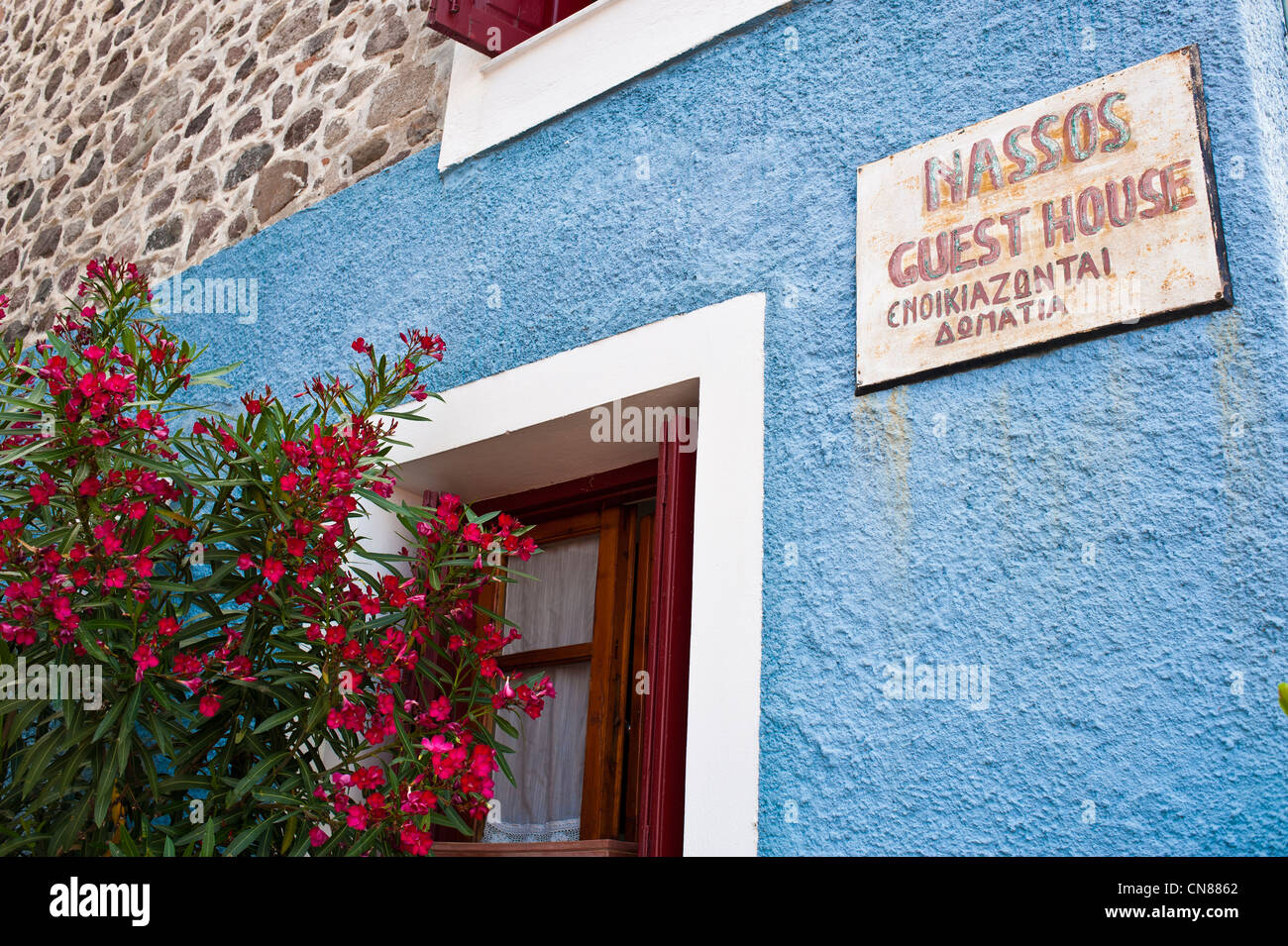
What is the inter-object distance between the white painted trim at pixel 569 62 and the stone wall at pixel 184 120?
8.3 inches

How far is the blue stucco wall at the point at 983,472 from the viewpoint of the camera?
2.47m

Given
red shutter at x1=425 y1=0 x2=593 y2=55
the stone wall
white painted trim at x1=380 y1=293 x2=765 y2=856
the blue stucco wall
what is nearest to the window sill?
white painted trim at x1=380 y1=293 x2=765 y2=856

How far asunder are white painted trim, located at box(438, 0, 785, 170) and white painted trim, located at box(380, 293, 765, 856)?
947mm

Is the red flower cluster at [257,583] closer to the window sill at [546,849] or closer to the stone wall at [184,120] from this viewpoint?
the window sill at [546,849]

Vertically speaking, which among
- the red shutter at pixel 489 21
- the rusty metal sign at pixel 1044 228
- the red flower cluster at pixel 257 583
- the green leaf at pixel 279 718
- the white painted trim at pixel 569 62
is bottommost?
the green leaf at pixel 279 718

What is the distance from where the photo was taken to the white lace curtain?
149 inches

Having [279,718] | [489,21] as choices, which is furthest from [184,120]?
[279,718]

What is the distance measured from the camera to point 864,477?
304 cm

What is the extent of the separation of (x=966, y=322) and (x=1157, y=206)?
0.47m

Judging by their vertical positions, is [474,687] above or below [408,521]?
below

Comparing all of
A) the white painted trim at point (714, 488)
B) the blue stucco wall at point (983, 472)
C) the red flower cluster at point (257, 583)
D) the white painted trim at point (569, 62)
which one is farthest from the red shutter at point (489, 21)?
the red flower cluster at point (257, 583)

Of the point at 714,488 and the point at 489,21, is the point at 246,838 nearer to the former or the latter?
the point at 714,488
